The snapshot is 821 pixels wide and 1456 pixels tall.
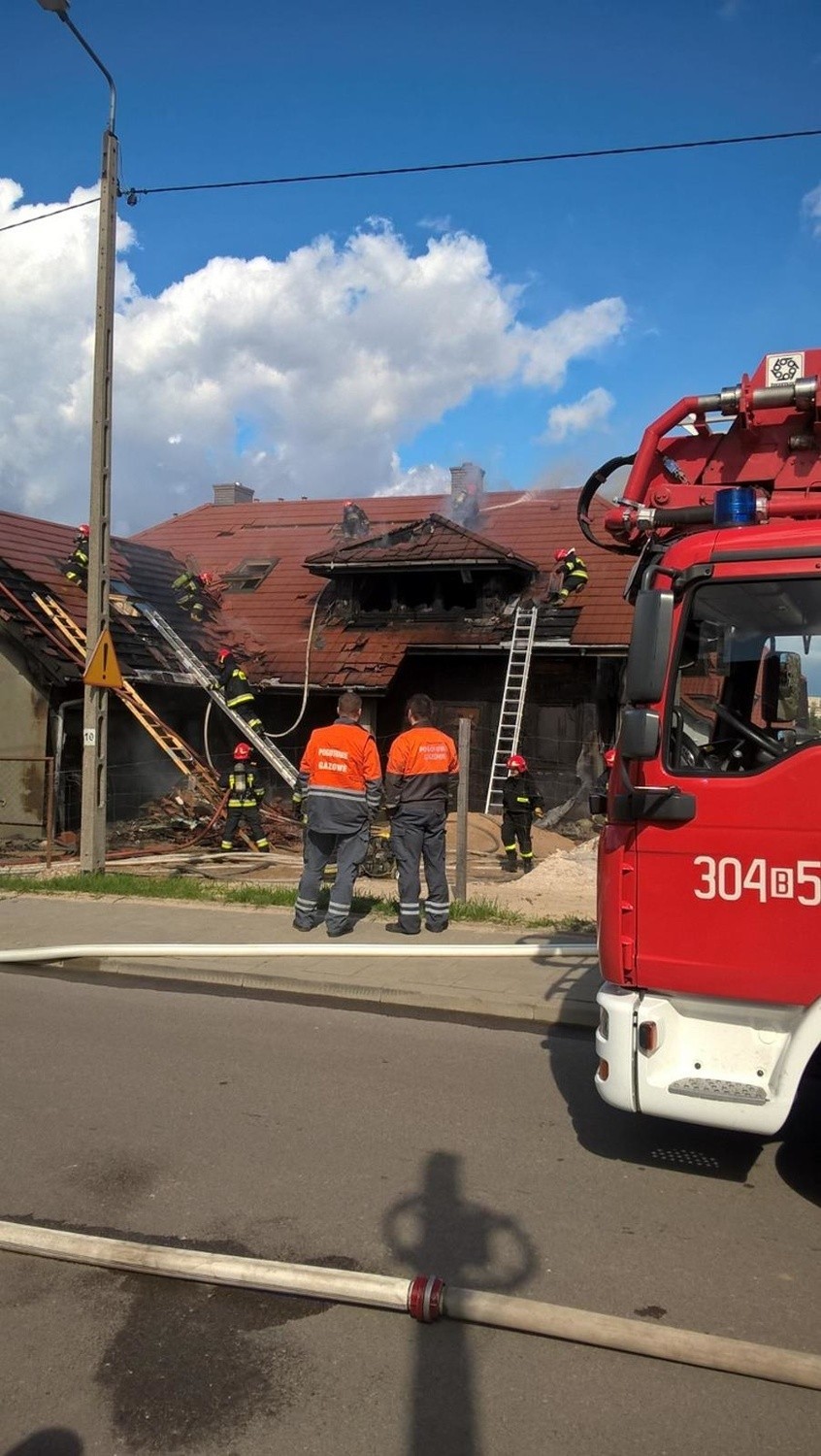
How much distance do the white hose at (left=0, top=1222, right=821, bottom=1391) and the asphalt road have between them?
0.15 ft

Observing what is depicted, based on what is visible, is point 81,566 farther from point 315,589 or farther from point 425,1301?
point 425,1301

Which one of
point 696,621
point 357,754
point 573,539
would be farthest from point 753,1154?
point 573,539

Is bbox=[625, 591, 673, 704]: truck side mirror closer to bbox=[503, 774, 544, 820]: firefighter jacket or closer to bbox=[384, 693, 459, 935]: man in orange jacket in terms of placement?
bbox=[384, 693, 459, 935]: man in orange jacket

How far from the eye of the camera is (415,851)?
8234mm

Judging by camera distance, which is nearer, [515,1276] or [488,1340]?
[488,1340]

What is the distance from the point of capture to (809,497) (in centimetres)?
443

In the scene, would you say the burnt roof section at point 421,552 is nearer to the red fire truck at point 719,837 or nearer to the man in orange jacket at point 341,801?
the man in orange jacket at point 341,801


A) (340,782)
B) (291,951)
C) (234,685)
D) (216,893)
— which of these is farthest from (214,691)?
(291,951)

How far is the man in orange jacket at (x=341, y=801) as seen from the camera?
27.0ft

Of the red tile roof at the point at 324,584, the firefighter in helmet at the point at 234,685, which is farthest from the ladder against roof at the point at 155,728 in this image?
the red tile roof at the point at 324,584

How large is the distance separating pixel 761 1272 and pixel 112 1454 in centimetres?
204

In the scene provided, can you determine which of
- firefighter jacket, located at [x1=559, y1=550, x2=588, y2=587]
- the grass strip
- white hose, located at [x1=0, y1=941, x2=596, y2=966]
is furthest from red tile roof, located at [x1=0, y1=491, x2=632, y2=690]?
white hose, located at [x1=0, y1=941, x2=596, y2=966]

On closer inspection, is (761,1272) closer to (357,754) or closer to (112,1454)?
(112,1454)

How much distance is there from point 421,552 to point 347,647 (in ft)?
6.41
